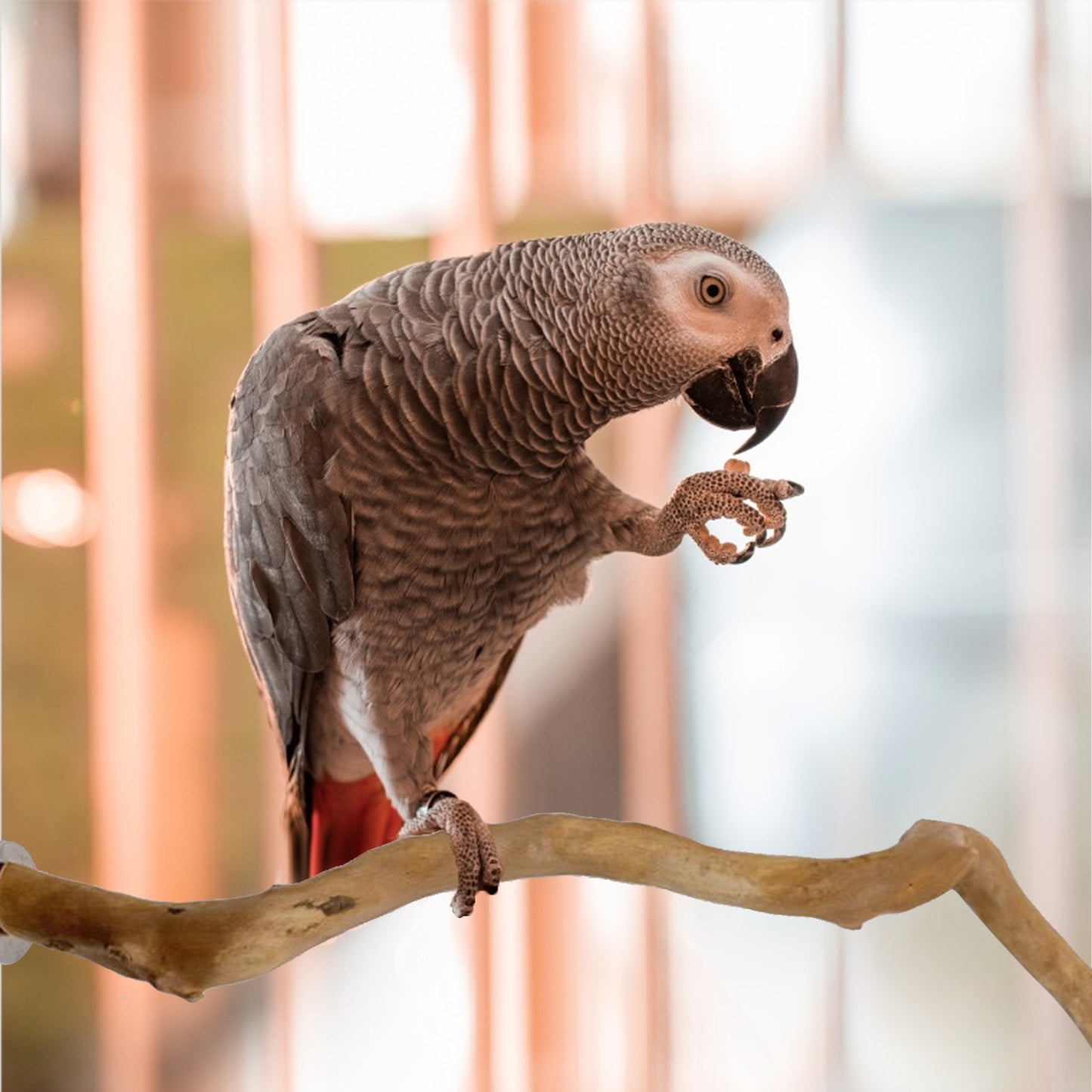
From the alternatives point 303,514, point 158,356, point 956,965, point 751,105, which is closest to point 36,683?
point 158,356

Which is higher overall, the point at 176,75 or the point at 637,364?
the point at 176,75

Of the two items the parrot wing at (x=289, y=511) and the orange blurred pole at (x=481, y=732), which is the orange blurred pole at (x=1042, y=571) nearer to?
the orange blurred pole at (x=481, y=732)

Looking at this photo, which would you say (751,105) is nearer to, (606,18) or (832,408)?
(606,18)

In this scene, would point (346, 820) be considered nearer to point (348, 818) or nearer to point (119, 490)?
point (348, 818)

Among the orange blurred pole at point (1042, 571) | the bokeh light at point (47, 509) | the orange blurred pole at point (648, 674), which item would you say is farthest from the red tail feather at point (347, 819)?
the orange blurred pole at point (1042, 571)

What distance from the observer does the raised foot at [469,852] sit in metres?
0.77

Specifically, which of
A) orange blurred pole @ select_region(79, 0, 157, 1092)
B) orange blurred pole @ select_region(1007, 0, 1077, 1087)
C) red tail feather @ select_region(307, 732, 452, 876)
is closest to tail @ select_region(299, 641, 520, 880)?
red tail feather @ select_region(307, 732, 452, 876)

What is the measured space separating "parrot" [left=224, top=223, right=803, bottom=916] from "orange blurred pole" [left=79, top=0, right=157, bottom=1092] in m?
0.62

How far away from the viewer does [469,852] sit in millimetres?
776

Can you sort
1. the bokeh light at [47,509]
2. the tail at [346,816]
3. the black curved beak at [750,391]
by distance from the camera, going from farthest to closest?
1. the bokeh light at [47,509]
2. the tail at [346,816]
3. the black curved beak at [750,391]

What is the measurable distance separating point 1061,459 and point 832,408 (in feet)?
1.17

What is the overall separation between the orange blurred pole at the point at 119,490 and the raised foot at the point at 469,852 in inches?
32.7

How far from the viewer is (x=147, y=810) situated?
1.48 m

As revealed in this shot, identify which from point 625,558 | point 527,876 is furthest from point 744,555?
point 625,558
